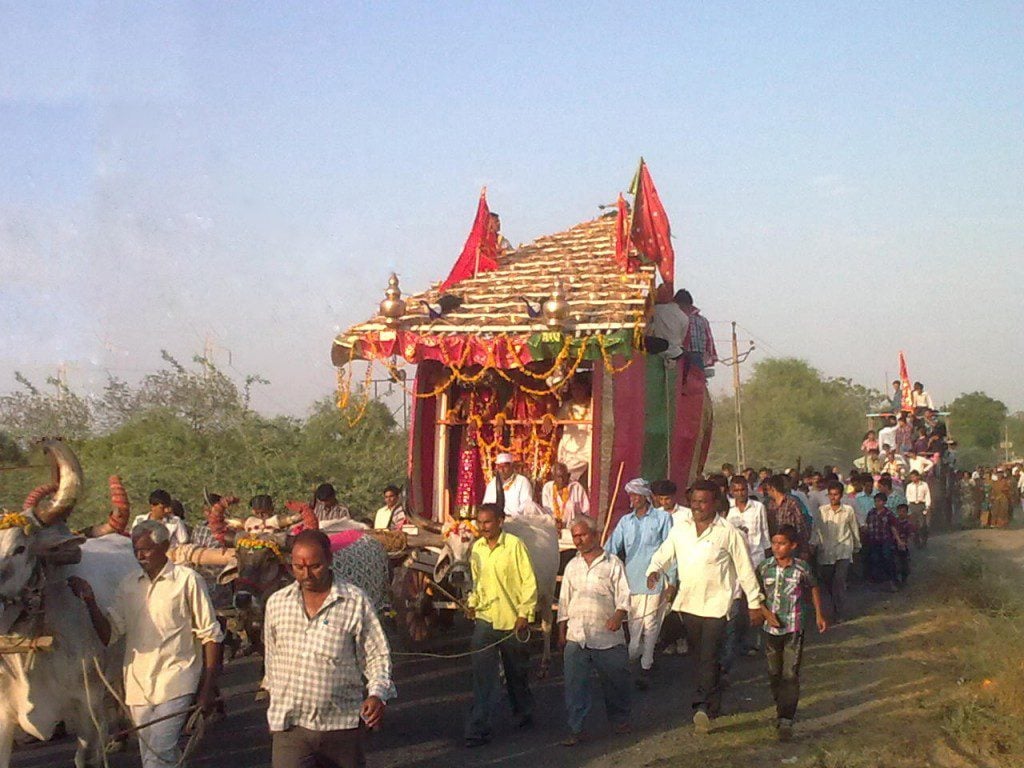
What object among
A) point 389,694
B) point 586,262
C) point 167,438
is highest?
point 586,262

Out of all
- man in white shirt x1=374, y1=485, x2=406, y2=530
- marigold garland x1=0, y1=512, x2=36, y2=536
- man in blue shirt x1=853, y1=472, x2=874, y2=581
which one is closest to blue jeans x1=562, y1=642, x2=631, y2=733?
marigold garland x1=0, y1=512, x2=36, y2=536

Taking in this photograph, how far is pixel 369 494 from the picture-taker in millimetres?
20844

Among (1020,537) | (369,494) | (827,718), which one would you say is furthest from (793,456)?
(827,718)

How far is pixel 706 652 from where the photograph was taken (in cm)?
833

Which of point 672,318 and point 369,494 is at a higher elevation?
point 672,318

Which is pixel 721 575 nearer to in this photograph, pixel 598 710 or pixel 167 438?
pixel 598 710

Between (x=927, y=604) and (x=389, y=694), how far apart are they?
11.9 meters

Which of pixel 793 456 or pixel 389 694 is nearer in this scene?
pixel 389 694

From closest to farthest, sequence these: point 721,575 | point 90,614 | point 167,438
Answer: point 90,614 → point 721,575 → point 167,438

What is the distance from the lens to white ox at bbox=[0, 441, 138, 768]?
5980 mm

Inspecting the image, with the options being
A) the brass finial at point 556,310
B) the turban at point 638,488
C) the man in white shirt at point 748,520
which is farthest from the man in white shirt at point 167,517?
the man in white shirt at point 748,520

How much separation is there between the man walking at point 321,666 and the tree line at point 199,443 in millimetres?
14227

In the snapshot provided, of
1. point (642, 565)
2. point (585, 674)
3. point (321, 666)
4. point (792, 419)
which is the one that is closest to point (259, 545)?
point (585, 674)

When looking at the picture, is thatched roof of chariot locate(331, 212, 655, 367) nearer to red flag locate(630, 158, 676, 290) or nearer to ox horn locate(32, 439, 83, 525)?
red flag locate(630, 158, 676, 290)
